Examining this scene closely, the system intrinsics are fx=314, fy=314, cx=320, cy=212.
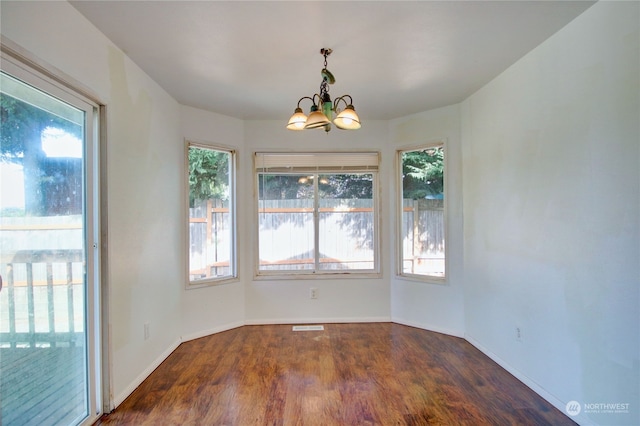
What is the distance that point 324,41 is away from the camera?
2123 mm

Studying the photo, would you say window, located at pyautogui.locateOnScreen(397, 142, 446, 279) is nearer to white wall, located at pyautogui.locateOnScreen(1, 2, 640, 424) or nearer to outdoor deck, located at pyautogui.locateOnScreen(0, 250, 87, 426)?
→ white wall, located at pyautogui.locateOnScreen(1, 2, 640, 424)

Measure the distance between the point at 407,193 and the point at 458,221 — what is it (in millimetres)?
705

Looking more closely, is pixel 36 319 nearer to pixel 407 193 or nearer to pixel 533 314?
pixel 533 314

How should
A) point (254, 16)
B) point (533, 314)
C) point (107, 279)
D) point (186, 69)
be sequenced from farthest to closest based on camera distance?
point (186, 69) < point (533, 314) < point (107, 279) < point (254, 16)

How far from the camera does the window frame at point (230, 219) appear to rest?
3404 mm

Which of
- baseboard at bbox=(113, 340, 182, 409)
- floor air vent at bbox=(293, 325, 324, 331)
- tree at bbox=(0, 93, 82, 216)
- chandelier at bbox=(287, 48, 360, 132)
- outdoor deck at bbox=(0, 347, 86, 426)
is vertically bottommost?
floor air vent at bbox=(293, 325, 324, 331)

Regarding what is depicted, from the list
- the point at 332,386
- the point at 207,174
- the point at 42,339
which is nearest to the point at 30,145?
the point at 42,339

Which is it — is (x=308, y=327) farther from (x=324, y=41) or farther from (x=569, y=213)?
(x=324, y=41)

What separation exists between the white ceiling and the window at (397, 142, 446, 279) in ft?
2.79

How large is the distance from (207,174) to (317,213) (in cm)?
140

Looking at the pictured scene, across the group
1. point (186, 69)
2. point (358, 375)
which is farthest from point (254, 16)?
point (358, 375)

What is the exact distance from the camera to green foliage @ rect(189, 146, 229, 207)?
3.53m

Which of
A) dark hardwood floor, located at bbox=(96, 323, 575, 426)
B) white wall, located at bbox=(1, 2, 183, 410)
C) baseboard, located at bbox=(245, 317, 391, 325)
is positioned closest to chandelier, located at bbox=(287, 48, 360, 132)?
white wall, located at bbox=(1, 2, 183, 410)

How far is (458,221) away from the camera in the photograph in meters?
3.42
